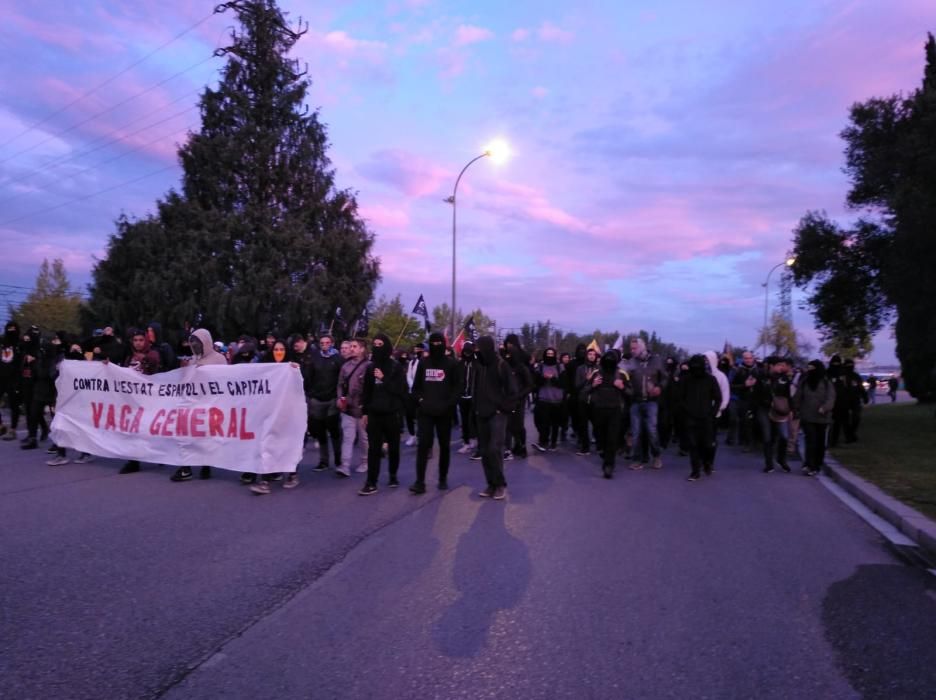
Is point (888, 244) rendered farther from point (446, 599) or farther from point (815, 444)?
point (446, 599)

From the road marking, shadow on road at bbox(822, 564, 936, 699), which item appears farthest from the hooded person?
the road marking

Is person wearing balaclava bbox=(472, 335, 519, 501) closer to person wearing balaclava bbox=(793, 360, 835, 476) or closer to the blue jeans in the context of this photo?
the blue jeans

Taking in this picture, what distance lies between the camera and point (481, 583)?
503cm

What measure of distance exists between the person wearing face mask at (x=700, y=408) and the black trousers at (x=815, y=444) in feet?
5.54

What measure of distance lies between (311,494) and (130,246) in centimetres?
3198

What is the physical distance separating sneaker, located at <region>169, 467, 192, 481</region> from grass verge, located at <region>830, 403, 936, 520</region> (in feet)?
27.9

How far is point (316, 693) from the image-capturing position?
3352mm

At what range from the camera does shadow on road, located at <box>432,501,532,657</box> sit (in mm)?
4059

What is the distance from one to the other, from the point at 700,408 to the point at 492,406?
3.59 m

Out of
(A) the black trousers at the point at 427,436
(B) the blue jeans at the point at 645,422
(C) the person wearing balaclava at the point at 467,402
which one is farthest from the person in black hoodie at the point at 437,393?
(B) the blue jeans at the point at 645,422

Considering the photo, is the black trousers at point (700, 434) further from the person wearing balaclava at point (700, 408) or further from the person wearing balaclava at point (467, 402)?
the person wearing balaclava at point (467, 402)

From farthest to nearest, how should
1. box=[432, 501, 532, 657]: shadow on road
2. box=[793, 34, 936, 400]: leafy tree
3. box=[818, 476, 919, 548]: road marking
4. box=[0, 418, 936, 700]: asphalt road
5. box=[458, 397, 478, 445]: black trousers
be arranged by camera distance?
box=[793, 34, 936, 400]: leafy tree < box=[458, 397, 478, 445]: black trousers < box=[818, 476, 919, 548]: road marking < box=[432, 501, 532, 657]: shadow on road < box=[0, 418, 936, 700]: asphalt road

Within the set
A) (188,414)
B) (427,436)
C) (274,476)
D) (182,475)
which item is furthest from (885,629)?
(188,414)

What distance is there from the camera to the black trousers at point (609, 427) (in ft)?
32.8
